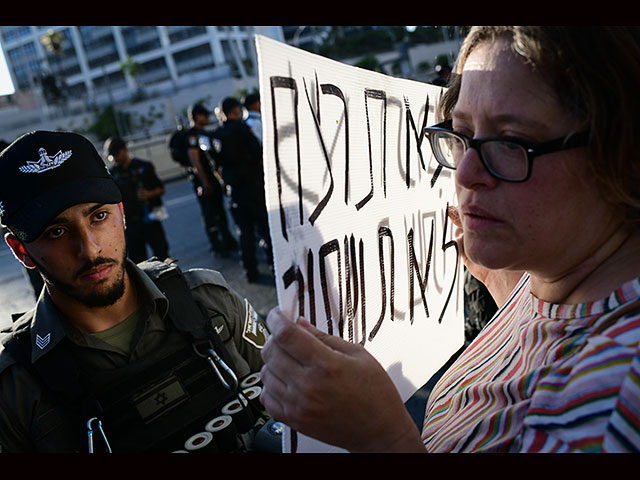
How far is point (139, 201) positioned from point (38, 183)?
407 cm

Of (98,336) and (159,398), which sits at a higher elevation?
(98,336)

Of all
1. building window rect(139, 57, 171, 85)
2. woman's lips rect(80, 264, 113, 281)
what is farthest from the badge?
building window rect(139, 57, 171, 85)

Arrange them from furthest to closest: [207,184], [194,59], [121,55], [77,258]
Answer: [121,55]
[194,59]
[207,184]
[77,258]

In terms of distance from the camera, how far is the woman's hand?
0.74 meters

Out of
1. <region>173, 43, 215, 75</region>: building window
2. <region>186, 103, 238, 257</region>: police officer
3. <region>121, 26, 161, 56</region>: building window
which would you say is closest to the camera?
<region>186, 103, 238, 257</region>: police officer

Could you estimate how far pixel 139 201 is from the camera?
5363 mm

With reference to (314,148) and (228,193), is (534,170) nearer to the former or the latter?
(314,148)

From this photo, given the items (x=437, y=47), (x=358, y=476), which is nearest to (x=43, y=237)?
(x=358, y=476)

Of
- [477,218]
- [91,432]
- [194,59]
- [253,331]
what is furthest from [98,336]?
[194,59]

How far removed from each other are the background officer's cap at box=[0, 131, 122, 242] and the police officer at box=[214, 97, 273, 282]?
12.3ft

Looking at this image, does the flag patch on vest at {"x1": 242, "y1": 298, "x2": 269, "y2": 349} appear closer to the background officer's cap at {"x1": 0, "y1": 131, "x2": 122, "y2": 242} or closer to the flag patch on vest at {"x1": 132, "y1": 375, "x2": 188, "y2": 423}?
the flag patch on vest at {"x1": 132, "y1": 375, "x2": 188, "y2": 423}

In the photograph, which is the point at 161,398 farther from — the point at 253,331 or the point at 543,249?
the point at 543,249

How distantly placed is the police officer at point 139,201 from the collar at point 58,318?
3733 millimetres

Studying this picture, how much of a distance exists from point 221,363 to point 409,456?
0.93 metres
